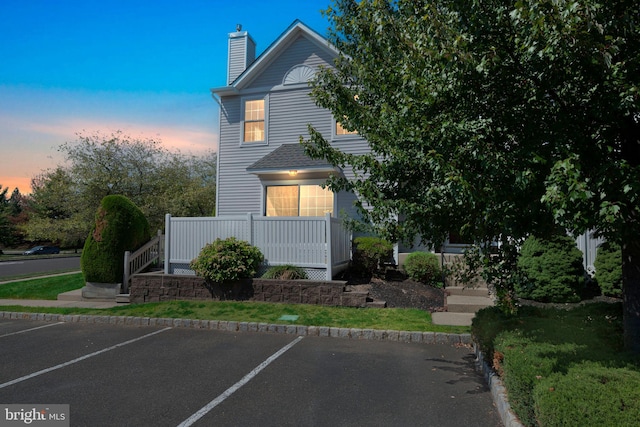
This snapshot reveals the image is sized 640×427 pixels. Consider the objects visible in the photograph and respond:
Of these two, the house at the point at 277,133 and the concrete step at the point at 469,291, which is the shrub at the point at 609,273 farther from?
the house at the point at 277,133

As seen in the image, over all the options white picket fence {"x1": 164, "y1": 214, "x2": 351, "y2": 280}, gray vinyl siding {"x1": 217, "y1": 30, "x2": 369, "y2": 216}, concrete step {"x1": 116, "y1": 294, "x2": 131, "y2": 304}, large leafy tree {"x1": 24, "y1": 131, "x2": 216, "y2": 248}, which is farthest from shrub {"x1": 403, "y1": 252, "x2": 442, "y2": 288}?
large leafy tree {"x1": 24, "y1": 131, "x2": 216, "y2": 248}

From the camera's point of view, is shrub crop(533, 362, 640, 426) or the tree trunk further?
the tree trunk

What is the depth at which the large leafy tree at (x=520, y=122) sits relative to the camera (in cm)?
313

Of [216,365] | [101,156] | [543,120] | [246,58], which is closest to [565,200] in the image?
[543,120]

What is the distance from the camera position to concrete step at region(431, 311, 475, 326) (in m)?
7.98

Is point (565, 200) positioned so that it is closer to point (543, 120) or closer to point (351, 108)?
point (543, 120)

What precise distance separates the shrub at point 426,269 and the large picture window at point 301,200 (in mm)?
4171

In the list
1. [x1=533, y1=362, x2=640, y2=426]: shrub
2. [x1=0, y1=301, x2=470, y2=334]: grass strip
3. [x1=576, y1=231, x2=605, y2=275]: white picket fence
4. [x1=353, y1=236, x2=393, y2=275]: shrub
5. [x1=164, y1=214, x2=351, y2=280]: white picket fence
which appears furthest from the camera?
[x1=353, y1=236, x2=393, y2=275]: shrub

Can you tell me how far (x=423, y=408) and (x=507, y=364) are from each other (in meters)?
1.04

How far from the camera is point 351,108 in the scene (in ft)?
19.1

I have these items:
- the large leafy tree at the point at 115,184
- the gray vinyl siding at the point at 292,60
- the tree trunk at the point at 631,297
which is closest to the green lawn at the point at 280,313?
the tree trunk at the point at 631,297

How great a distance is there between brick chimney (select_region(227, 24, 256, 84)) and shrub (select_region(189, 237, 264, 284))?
30.1 ft

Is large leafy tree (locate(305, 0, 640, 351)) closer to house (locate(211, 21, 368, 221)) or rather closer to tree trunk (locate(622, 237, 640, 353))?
tree trunk (locate(622, 237, 640, 353))

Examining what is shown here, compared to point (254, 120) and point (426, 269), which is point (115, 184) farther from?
point (426, 269)
